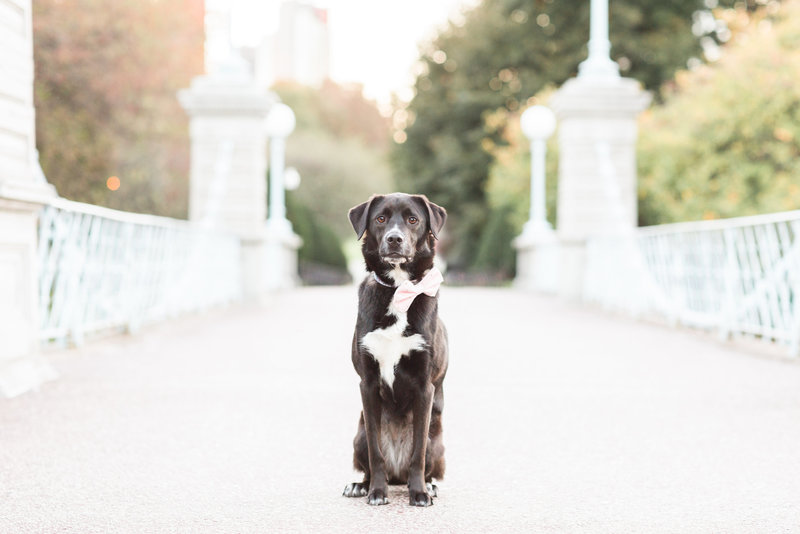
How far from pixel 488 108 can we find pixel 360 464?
27362 mm

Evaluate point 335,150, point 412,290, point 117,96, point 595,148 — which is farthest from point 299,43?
point 412,290

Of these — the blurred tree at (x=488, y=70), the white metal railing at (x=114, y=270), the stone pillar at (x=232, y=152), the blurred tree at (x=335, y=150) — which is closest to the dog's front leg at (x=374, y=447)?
the white metal railing at (x=114, y=270)

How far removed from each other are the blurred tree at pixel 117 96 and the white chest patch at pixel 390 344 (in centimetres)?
1856

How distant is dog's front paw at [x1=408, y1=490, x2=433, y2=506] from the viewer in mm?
3697

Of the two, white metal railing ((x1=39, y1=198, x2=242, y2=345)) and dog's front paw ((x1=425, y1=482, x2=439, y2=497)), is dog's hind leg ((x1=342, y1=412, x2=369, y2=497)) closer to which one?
dog's front paw ((x1=425, y1=482, x2=439, y2=497))

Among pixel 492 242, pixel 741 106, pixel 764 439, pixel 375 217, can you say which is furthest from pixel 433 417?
pixel 492 242

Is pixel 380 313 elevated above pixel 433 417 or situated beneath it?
elevated above

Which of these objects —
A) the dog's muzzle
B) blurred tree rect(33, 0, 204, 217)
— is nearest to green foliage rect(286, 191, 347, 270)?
blurred tree rect(33, 0, 204, 217)

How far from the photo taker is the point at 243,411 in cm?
587

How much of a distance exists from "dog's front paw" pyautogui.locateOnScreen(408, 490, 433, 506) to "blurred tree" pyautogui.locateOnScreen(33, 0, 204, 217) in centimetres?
1873

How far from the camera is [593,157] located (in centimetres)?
1527

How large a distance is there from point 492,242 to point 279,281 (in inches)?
279

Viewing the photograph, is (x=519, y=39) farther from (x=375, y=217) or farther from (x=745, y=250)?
(x=375, y=217)

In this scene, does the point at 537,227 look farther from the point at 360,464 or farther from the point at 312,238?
the point at 360,464
